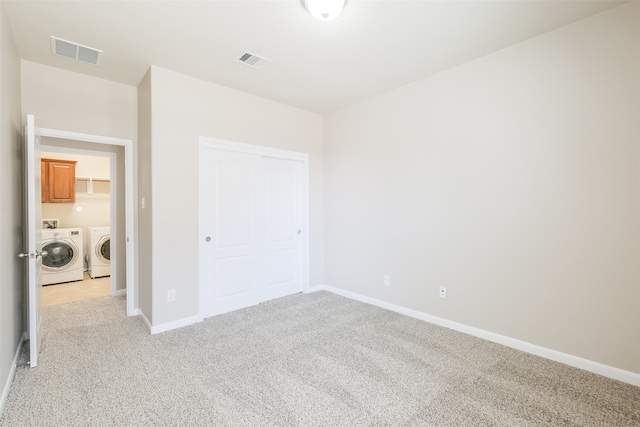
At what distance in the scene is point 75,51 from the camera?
8.82 ft

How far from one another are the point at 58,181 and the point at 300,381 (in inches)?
234

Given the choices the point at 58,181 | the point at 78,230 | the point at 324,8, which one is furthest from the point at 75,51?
the point at 58,181

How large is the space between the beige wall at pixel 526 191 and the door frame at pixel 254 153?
3.51 ft

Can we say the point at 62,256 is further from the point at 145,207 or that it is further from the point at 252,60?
the point at 252,60

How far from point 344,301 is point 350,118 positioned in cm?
249

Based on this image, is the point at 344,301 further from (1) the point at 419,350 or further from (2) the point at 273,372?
(2) the point at 273,372

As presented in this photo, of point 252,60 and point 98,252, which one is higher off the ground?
point 252,60

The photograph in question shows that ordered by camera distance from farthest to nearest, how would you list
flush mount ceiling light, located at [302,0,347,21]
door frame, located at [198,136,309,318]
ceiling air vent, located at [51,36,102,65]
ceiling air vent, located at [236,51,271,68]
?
door frame, located at [198,136,309,318] → ceiling air vent, located at [236,51,271,68] → ceiling air vent, located at [51,36,102,65] → flush mount ceiling light, located at [302,0,347,21]

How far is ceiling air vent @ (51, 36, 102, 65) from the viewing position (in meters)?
2.56

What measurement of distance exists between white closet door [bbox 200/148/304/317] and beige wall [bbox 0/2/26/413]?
1.48 metres

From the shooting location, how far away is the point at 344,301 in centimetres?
398

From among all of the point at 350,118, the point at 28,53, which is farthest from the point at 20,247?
the point at 350,118

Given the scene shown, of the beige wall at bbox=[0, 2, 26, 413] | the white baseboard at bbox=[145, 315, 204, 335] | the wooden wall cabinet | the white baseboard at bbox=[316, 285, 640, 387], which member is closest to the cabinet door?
the wooden wall cabinet

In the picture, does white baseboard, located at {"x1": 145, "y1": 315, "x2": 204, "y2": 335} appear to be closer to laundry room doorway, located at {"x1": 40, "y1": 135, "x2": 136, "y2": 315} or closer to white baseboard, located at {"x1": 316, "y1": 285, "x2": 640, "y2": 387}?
laundry room doorway, located at {"x1": 40, "y1": 135, "x2": 136, "y2": 315}
